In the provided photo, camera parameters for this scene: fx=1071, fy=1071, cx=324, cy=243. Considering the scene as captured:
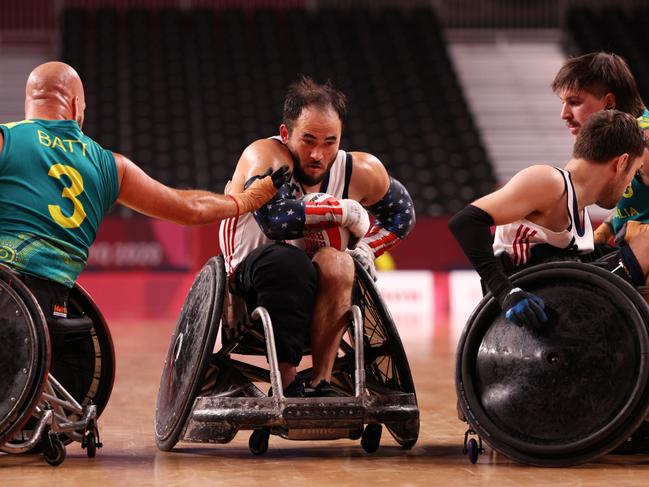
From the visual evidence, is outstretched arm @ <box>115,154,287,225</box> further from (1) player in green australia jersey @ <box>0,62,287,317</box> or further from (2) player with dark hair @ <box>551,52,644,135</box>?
(2) player with dark hair @ <box>551,52,644,135</box>

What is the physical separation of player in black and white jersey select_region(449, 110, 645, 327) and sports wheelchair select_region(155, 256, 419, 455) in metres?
0.43

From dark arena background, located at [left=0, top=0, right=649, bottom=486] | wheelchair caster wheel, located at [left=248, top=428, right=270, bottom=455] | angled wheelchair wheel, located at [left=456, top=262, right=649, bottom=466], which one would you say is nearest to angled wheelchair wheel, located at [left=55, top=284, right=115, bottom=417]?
wheelchair caster wheel, located at [left=248, top=428, right=270, bottom=455]

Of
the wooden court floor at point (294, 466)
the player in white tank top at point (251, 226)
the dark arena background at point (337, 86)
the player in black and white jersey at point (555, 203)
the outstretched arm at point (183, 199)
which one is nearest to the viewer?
the wooden court floor at point (294, 466)

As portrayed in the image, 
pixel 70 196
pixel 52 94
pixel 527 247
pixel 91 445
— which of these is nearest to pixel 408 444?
pixel 527 247

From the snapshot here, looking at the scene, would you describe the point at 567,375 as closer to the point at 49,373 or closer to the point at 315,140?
the point at 315,140

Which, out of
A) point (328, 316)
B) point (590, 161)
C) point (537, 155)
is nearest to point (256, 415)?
point (328, 316)

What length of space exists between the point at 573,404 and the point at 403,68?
43.9ft

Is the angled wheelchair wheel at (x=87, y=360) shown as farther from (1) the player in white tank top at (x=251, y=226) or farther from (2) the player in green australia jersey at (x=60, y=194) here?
(1) the player in white tank top at (x=251, y=226)

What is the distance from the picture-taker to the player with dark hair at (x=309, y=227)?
11.7 feet

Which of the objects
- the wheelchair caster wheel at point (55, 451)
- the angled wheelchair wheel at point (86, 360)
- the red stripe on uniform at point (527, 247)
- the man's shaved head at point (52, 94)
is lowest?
the wheelchair caster wheel at point (55, 451)

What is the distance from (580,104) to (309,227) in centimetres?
117

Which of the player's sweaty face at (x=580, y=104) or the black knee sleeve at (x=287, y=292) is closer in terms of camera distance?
the black knee sleeve at (x=287, y=292)

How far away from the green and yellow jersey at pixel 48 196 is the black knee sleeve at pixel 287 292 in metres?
0.60

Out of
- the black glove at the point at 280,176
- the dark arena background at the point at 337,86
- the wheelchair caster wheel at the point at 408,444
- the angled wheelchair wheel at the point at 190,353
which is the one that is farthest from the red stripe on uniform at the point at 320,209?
the dark arena background at the point at 337,86
